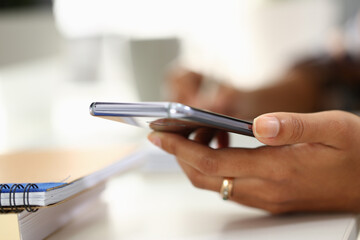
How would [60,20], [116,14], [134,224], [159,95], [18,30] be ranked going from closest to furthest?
[134,224], [18,30], [159,95], [60,20], [116,14]

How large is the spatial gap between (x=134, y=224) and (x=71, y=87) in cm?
290

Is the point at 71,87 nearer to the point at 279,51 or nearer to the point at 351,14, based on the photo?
the point at 279,51

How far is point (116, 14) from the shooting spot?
372 centimetres

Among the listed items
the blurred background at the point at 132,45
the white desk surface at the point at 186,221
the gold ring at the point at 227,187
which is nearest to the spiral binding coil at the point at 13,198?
the white desk surface at the point at 186,221

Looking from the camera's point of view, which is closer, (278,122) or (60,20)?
(278,122)

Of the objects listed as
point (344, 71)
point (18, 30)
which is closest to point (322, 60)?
point (344, 71)

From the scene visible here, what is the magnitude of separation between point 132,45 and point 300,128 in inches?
92.5

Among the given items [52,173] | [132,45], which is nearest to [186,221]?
[52,173]

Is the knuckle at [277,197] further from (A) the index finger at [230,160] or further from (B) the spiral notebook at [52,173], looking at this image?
→ (B) the spiral notebook at [52,173]

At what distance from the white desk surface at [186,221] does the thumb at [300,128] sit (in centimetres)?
11

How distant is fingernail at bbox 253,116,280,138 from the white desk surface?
0.13 metres

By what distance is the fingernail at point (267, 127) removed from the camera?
445 millimetres

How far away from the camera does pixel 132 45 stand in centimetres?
273

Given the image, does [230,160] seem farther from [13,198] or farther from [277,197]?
[13,198]
